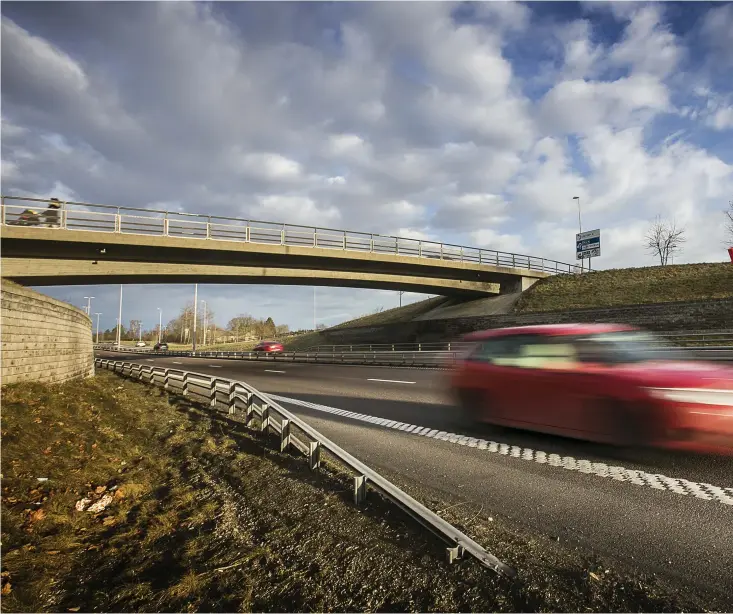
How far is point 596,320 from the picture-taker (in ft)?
86.9

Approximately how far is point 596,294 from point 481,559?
37.8 meters

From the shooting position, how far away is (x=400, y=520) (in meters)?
Answer: 3.53

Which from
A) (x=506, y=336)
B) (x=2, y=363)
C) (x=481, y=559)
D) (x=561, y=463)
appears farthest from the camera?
(x=2, y=363)

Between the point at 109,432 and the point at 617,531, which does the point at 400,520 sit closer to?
the point at 617,531

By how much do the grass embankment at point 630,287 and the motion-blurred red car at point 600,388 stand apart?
26364 millimetres

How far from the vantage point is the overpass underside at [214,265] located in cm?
2236

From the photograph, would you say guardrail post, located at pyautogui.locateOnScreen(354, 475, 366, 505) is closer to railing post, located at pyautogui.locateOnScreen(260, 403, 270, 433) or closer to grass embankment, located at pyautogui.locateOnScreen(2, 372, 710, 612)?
grass embankment, located at pyautogui.locateOnScreen(2, 372, 710, 612)

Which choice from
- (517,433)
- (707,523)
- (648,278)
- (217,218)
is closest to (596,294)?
(648,278)

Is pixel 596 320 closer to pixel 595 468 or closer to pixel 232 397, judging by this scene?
pixel 232 397

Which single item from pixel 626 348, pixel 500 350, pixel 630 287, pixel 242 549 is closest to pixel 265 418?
pixel 242 549

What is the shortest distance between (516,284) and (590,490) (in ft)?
128

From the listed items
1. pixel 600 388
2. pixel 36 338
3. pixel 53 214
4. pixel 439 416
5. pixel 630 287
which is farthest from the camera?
pixel 630 287

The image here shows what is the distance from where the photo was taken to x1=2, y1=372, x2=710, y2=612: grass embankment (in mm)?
2486

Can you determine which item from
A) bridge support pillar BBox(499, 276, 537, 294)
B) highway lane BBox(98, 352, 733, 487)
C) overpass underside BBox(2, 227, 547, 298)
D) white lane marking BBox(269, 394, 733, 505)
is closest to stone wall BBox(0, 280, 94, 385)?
highway lane BBox(98, 352, 733, 487)
